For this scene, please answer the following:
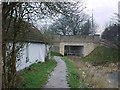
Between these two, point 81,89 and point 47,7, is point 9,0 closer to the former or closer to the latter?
point 47,7

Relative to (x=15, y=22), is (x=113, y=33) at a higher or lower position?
lower

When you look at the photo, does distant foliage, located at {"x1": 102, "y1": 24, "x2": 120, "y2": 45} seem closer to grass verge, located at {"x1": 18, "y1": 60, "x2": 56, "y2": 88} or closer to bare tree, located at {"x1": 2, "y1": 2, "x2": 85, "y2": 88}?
grass verge, located at {"x1": 18, "y1": 60, "x2": 56, "y2": 88}

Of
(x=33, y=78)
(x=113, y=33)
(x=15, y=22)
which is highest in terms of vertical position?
(x=15, y=22)

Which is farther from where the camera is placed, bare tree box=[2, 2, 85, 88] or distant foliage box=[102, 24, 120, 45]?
distant foliage box=[102, 24, 120, 45]

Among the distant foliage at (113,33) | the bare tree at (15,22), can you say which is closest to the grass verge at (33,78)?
the bare tree at (15,22)

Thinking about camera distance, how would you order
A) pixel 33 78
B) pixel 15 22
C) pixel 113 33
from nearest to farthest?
1. pixel 15 22
2. pixel 33 78
3. pixel 113 33

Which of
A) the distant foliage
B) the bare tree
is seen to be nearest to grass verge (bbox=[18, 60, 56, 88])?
the bare tree

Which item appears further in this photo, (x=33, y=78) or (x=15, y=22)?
(x=33, y=78)

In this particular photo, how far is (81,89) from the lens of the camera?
440 inches

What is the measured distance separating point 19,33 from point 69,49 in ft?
136

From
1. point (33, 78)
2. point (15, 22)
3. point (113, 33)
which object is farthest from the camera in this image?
point (113, 33)

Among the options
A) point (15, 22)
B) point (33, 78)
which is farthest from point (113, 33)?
point (15, 22)

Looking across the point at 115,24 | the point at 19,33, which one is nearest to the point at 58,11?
the point at 19,33

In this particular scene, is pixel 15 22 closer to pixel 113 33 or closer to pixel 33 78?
pixel 33 78
